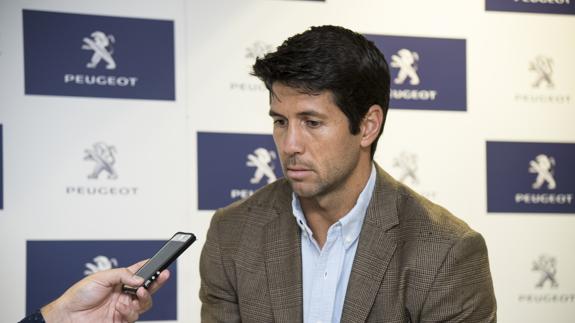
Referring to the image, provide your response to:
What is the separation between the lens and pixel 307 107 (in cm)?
219

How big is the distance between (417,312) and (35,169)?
72.0 inches

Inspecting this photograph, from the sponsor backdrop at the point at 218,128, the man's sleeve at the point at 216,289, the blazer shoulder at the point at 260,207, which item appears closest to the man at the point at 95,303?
the man's sleeve at the point at 216,289

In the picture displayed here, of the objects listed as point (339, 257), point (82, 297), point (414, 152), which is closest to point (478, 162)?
point (414, 152)

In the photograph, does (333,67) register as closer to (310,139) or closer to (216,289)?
(310,139)

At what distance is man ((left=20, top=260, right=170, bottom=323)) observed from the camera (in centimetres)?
196

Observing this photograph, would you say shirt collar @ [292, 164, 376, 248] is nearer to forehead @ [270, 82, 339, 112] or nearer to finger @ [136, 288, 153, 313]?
forehead @ [270, 82, 339, 112]

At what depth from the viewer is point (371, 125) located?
2375mm

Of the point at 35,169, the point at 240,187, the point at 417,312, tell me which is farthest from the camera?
the point at 240,187

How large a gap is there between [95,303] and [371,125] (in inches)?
39.1

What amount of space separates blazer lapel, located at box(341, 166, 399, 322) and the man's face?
16 cm

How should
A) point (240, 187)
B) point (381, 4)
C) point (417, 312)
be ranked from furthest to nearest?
point (381, 4)
point (240, 187)
point (417, 312)

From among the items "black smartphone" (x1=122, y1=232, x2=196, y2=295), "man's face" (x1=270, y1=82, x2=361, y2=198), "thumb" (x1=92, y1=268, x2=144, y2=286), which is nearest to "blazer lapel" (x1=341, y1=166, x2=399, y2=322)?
"man's face" (x1=270, y1=82, x2=361, y2=198)

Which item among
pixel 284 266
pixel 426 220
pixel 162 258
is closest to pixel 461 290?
pixel 426 220

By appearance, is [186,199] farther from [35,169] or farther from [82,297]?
[82,297]
